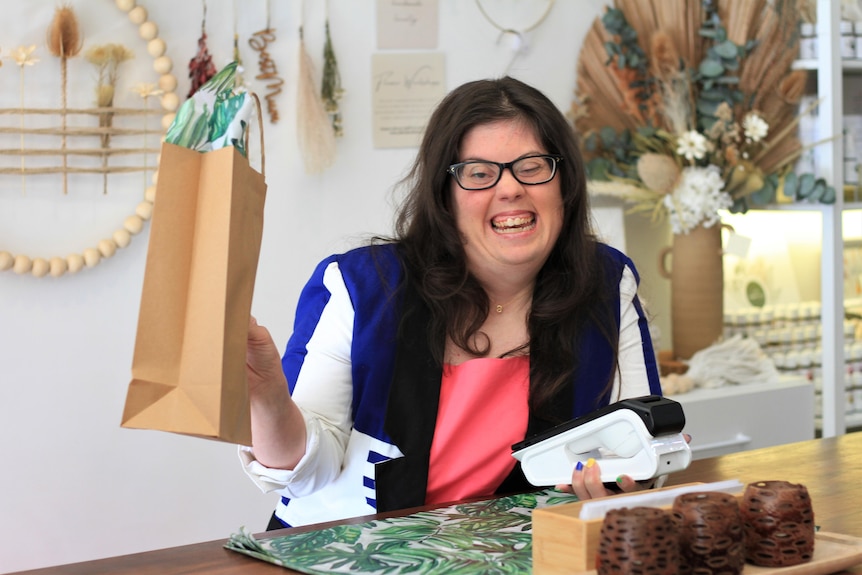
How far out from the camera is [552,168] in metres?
1.77

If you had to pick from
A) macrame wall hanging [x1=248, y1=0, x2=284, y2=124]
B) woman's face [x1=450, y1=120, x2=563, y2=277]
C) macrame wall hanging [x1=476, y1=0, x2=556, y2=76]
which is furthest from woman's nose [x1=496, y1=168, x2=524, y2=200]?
macrame wall hanging [x1=476, y1=0, x2=556, y2=76]

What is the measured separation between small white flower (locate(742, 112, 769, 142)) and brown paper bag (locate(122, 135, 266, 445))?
95.1 inches

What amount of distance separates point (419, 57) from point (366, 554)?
2.10 meters

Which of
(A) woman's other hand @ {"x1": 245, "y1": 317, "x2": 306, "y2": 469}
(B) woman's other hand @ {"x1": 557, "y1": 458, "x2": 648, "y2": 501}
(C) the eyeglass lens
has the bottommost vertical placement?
(B) woman's other hand @ {"x1": 557, "y1": 458, "x2": 648, "y2": 501}

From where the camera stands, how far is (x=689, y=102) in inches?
126

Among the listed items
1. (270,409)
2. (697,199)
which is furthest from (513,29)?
(270,409)

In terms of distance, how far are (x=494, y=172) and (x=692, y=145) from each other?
63.1 inches

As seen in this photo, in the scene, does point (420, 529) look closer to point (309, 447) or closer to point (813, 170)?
point (309, 447)

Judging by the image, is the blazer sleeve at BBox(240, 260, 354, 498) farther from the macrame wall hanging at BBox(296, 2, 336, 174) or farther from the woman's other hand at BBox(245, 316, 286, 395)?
the macrame wall hanging at BBox(296, 2, 336, 174)

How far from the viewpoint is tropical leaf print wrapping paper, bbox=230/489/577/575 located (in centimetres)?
110

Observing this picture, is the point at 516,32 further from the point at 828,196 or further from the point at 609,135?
the point at 828,196

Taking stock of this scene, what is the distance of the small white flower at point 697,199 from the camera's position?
3.11 m

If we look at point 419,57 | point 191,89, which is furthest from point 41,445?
point 419,57

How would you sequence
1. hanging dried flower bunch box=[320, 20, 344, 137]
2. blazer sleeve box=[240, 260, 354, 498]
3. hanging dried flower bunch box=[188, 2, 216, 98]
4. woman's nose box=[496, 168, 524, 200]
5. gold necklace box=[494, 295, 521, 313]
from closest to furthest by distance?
blazer sleeve box=[240, 260, 354, 498]
woman's nose box=[496, 168, 524, 200]
gold necklace box=[494, 295, 521, 313]
hanging dried flower bunch box=[188, 2, 216, 98]
hanging dried flower bunch box=[320, 20, 344, 137]
